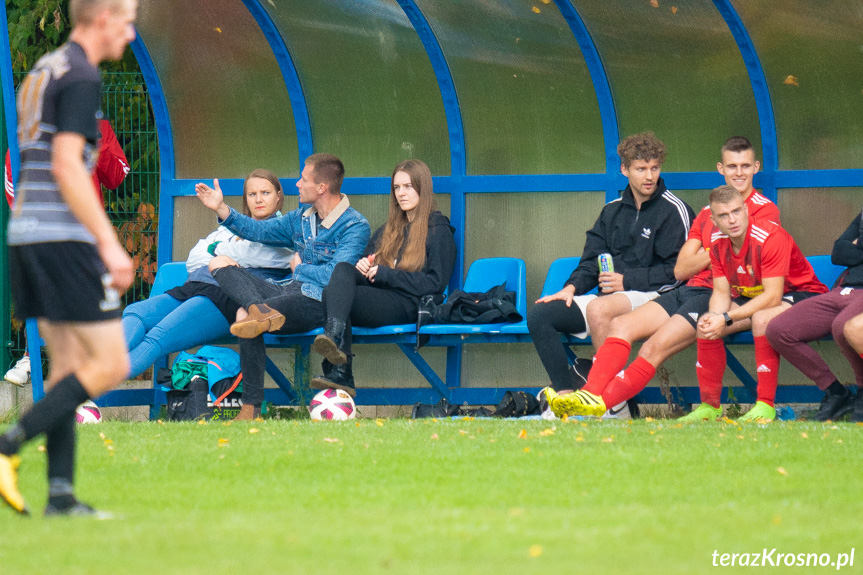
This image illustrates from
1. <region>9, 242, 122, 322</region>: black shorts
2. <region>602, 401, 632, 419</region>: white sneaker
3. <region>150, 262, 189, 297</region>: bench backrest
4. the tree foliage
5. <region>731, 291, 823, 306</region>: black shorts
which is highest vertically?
the tree foliage

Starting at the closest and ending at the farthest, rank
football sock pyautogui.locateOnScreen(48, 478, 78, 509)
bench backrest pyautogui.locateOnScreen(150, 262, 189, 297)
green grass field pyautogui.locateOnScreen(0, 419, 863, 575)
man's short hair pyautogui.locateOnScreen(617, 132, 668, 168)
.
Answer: green grass field pyautogui.locateOnScreen(0, 419, 863, 575), football sock pyautogui.locateOnScreen(48, 478, 78, 509), man's short hair pyautogui.locateOnScreen(617, 132, 668, 168), bench backrest pyautogui.locateOnScreen(150, 262, 189, 297)

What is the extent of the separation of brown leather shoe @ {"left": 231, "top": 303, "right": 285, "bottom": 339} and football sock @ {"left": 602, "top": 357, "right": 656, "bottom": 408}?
2045 mm

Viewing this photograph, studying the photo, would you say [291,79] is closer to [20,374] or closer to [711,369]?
[20,374]

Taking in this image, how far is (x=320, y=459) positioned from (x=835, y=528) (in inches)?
86.8

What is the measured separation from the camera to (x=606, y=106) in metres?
8.07

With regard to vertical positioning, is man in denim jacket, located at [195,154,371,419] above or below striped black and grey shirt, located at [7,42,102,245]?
below

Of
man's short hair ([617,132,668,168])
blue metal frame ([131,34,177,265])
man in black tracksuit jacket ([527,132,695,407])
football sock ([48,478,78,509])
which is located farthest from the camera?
blue metal frame ([131,34,177,265])

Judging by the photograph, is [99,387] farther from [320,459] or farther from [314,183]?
[314,183]

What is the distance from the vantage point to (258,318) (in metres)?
7.16

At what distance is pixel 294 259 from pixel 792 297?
326 centimetres

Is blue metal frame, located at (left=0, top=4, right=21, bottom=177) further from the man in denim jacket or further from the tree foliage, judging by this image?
the tree foliage

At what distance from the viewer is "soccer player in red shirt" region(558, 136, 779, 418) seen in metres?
6.64

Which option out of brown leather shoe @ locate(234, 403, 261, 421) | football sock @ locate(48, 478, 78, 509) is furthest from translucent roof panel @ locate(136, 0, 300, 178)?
football sock @ locate(48, 478, 78, 509)

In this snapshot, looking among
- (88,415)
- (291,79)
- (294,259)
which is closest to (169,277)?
(294,259)
